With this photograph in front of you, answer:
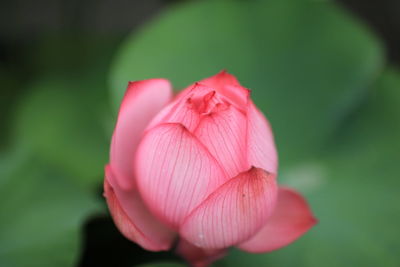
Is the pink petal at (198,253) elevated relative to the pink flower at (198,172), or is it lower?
lower

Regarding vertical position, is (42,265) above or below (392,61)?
below

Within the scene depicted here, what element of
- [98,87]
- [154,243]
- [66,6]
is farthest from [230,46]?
[66,6]

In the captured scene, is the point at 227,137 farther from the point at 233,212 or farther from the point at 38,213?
the point at 38,213

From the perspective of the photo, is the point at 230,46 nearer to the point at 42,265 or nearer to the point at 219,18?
the point at 219,18

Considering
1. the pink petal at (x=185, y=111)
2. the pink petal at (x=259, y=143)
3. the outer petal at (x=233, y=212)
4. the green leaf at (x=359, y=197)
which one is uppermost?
the pink petal at (x=185, y=111)

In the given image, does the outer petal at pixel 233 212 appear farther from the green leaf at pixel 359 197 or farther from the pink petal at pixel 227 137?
the green leaf at pixel 359 197

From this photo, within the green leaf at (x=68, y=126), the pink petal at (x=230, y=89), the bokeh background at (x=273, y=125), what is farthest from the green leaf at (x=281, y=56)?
the pink petal at (x=230, y=89)
